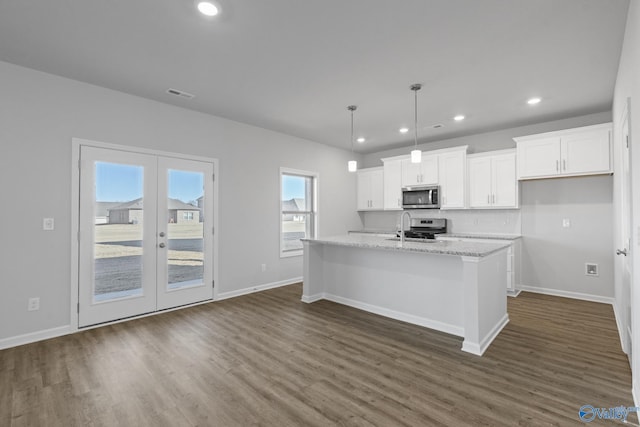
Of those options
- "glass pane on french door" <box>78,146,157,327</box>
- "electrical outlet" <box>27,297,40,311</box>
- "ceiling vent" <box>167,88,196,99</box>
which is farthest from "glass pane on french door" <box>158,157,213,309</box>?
"electrical outlet" <box>27,297,40,311</box>

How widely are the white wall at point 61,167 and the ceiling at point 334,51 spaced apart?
24 centimetres

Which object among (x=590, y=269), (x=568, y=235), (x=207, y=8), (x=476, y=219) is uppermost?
Answer: (x=207, y=8)

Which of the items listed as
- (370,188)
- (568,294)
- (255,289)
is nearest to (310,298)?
(255,289)

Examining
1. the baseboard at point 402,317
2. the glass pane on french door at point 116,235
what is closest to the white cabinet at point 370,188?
the baseboard at point 402,317

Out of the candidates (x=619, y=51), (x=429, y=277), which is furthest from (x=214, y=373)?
(x=619, y=51)

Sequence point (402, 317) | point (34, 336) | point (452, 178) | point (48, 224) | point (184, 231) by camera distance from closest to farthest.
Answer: point (34, 336)
point (48, 224)
point (402, 317)
point (184, 231)
point (452, 178)

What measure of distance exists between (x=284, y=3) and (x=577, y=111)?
4.46m

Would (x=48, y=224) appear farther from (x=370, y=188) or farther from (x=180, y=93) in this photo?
(x=370, y=188)

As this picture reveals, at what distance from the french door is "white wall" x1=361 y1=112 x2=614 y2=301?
4.86 meters

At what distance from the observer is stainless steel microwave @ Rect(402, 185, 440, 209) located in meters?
5.64

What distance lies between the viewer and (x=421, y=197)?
5.85m

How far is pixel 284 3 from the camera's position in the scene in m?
2.17

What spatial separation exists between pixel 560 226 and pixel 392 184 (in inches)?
112

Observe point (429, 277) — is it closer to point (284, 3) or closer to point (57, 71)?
point (284, 3)
